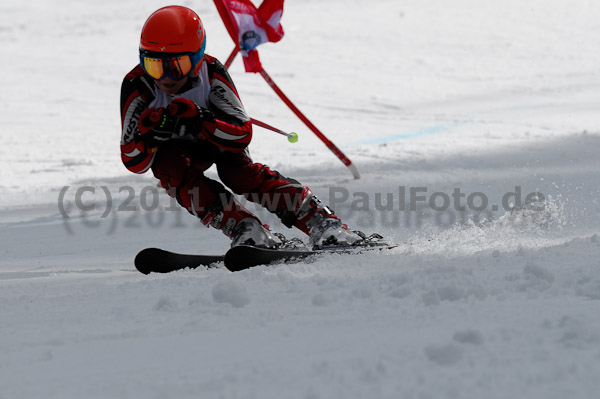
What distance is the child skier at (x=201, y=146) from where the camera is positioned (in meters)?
3.80

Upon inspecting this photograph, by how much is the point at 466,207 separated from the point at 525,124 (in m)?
4.94

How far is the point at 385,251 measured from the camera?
150 inches

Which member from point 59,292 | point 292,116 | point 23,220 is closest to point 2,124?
point 292,116

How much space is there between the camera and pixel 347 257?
141 inches

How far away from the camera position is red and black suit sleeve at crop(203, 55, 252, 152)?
3.80 m

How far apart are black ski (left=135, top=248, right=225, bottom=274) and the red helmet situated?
986 mm

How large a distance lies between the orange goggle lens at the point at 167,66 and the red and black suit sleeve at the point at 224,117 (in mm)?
214

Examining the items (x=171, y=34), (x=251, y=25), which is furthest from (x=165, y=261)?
(x=251, y=25)

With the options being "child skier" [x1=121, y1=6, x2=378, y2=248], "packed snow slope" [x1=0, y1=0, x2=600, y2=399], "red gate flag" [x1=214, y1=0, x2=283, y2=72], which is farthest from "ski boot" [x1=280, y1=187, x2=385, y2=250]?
"red gate flag" [x1=214, y1=0, x2=283, y2=72]

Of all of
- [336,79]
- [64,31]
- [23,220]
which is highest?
[64,31]

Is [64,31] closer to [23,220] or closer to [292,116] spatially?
[292,116]

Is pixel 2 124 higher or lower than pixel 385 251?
higher

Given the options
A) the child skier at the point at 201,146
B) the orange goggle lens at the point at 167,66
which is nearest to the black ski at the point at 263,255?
the child skier at the point at 201,146

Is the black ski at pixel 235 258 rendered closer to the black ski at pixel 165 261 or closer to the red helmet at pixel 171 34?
the black ski at pixel 165 261
